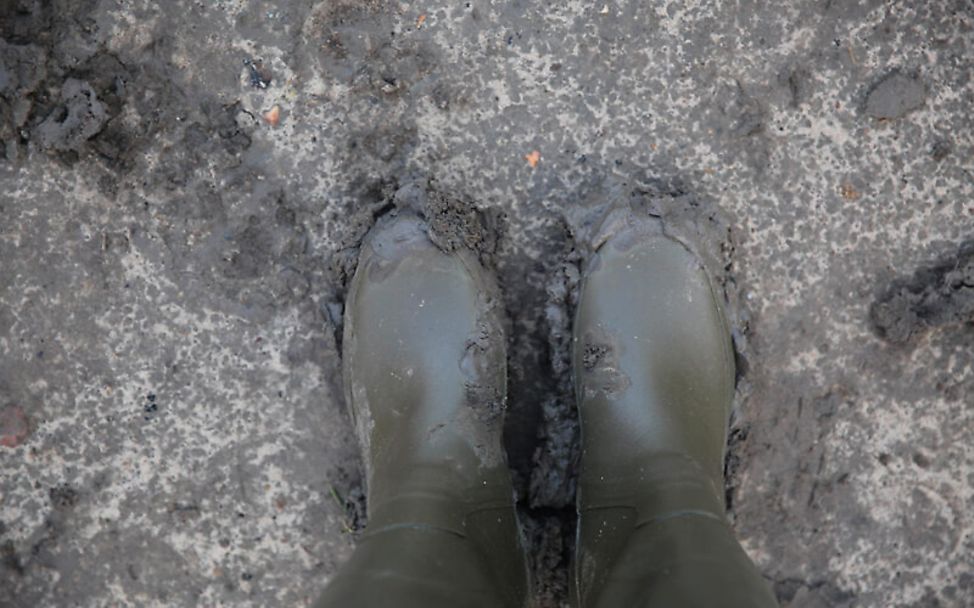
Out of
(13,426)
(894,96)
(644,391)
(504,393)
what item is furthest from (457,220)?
(13,426)

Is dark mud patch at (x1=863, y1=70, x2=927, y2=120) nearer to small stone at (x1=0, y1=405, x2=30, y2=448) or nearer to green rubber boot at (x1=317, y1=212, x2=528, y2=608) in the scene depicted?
green rubber boot at (x1=317, y1=212, x2=528, y2=608)

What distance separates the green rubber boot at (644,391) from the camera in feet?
4.29

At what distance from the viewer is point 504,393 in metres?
1.50

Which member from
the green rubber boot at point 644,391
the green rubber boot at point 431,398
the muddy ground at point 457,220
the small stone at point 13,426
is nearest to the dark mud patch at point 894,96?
the muddy ground at point 457,220

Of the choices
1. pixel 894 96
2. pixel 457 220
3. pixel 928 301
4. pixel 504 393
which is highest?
pixel 894 96

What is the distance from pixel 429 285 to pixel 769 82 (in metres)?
0.80

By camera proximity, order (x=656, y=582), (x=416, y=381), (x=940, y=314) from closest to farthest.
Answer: (x=656, y=582) < (x=416, y=381) < (x=940, y=314)

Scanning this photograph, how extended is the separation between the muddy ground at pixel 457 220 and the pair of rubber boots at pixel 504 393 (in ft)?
0.33

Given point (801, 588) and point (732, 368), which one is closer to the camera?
point (732, 368)

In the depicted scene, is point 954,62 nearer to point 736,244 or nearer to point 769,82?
point 769,82

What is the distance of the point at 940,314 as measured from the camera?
155 centimetres

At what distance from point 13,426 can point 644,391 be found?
4.31 ft

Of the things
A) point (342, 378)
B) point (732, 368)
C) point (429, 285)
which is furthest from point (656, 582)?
point (342, 378)

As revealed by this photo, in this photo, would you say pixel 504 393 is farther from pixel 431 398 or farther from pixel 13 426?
pixel 13 426
